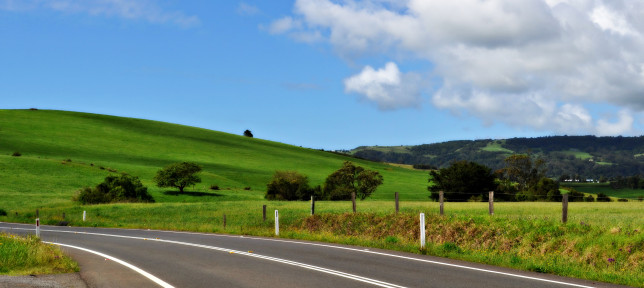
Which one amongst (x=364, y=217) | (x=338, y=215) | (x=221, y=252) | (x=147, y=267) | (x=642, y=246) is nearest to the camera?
(x=147, y=267)

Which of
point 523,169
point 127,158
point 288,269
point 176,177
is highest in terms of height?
point 127,158

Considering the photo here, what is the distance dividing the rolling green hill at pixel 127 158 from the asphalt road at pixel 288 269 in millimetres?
Result: 49304

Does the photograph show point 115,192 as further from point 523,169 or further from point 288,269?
point 523,169

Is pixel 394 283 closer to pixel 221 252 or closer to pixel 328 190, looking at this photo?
pixel 221 252

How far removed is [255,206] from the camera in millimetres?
52469

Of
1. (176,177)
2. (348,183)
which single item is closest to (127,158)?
(176,177)

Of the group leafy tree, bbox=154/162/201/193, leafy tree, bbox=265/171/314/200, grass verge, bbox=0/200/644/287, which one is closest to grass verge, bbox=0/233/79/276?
→ grass verge, bbox=0/200/644/287

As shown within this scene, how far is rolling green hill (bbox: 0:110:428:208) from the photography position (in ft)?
249

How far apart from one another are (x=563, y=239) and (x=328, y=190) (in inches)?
2625

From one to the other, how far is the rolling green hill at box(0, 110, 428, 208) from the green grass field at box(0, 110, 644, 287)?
0.24m

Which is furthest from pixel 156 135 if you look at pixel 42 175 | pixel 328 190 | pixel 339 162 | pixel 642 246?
pixel 642 246

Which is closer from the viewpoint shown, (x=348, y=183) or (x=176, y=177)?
(x=176, y=177)

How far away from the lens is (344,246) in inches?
765

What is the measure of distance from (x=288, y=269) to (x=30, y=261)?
6.10 m
